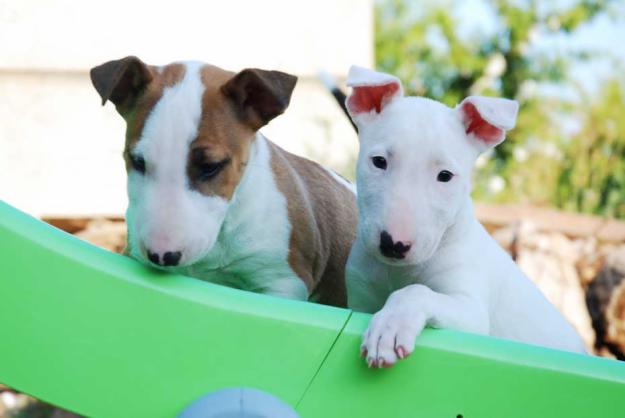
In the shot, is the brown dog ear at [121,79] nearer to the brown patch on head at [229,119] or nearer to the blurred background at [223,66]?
the brown patch on head at [229,119]

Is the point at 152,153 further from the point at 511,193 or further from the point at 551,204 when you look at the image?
the point at 511,193

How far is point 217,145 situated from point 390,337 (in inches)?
25.5

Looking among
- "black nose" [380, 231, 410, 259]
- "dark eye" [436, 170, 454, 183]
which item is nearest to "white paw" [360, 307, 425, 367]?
"black nose" [380, 231, 410, 259]

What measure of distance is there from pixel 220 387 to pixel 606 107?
6.74 metres

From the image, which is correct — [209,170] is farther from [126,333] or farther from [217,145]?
[126,333]

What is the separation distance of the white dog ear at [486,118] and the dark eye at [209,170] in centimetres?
59

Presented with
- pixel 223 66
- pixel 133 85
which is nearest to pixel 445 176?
pixel 133 85

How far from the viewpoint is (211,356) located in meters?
2.00

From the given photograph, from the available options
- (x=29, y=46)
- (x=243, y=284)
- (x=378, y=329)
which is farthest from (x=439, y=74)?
(x=378, y=329)

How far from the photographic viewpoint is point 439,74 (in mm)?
9281

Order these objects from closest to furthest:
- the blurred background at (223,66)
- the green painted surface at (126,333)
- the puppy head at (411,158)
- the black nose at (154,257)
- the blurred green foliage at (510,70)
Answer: the green painted surface at (126,333)
the black nose at (154,257)
the puppy head at (411,158)
the blurred background at (223,66)
the blurred green foliage at (510,70)

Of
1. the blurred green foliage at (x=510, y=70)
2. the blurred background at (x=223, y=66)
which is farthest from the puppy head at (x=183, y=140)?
the blurred green foliage at (x=510, y=70)

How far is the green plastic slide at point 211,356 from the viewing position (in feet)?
6.32

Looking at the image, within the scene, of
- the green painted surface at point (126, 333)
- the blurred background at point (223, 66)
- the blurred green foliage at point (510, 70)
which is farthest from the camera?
the blurred green foliage at point (510, 70)
